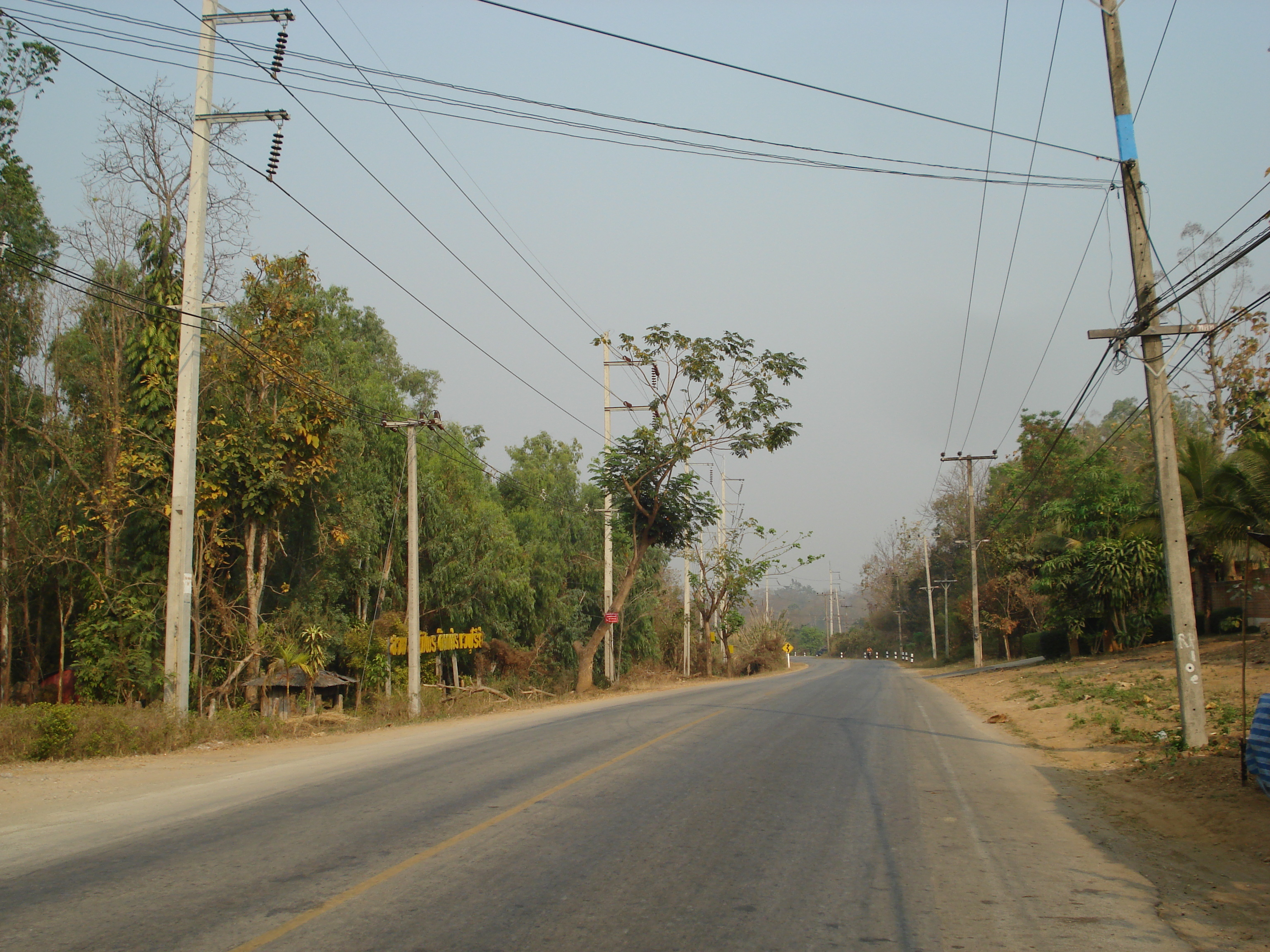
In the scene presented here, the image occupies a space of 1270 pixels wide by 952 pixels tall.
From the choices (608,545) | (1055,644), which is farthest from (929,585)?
(608,545)

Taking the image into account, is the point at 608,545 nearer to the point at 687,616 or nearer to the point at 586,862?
the point at 687,616

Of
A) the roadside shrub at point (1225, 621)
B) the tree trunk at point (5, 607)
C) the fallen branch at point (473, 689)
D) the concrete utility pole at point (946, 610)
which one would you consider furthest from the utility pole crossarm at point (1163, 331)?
the concrete utility pole at point (946, 610)

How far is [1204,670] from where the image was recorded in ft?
65.7

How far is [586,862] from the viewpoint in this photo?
6996mm

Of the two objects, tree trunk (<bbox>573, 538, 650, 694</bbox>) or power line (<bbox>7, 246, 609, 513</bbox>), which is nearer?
power line (<bbox>7, 246, 609, 513</bbox>)

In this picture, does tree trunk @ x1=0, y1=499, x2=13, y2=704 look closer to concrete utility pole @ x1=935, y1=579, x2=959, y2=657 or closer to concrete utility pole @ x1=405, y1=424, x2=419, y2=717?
concrete utility pole @ x1=405, y1=424, x2=419, y2=717

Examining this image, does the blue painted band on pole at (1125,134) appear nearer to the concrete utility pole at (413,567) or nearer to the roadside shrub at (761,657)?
the concrete utility pole at (413,567)

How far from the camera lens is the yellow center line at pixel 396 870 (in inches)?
208

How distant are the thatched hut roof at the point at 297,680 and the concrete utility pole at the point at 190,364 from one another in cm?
746

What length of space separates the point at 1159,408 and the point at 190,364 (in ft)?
51.6

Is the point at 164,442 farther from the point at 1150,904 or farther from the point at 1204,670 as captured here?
the point at 1204,670

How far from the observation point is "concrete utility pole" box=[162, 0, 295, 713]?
15.9 meters

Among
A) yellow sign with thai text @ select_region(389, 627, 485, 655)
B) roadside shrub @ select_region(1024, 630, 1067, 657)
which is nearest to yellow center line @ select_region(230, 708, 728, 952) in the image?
yellow sign with thai text @ select_region(389, 627, 485, 655)

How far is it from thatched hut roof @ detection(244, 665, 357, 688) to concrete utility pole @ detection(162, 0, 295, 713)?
7.46m
